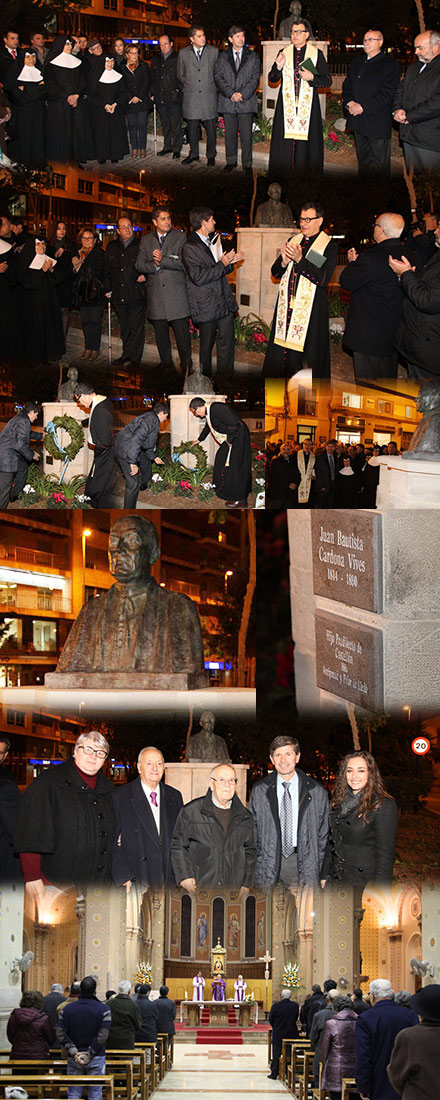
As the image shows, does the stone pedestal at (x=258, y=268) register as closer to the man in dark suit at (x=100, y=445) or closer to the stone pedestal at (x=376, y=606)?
the man in dark suit at (x=100, y=445)

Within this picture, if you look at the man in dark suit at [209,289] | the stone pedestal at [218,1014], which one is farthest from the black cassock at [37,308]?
the stone pedestal at [218,1014]

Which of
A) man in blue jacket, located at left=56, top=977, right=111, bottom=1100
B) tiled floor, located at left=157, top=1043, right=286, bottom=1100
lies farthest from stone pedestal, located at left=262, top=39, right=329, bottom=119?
man in blue jacket, located at left=56, top=977, right=111, bottom=1100

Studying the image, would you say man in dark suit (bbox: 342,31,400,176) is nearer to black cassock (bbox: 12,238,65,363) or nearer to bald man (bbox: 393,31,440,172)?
bald man (bbox: 393,31,440,172)

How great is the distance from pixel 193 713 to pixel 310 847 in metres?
1.77

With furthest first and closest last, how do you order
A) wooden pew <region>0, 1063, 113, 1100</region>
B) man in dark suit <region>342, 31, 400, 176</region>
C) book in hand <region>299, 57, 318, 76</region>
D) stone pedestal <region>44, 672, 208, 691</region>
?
book in hand <region>299, 57, 318, 76</region>
man in dark suit <region>342, 31, 400, 176</region>
stone pedestal <region>44, 672, 208, 691</region>
wooden pew <region>0, 1063, 113, 1100</region>

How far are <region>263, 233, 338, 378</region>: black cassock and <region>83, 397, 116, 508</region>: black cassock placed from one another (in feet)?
5.58

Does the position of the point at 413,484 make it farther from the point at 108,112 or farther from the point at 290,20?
the point at 290,20

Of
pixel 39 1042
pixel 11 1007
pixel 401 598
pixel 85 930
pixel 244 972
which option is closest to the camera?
pixel 39 1042

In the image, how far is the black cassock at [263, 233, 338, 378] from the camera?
14469mm

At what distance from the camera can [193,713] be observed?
527 inches

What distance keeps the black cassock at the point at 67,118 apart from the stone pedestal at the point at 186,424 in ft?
9.50

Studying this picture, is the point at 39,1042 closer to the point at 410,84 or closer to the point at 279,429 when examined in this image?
the point at 279,429

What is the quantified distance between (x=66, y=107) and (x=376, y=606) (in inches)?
260

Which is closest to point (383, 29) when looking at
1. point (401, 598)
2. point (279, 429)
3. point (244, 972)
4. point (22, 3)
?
point (22, 3)
